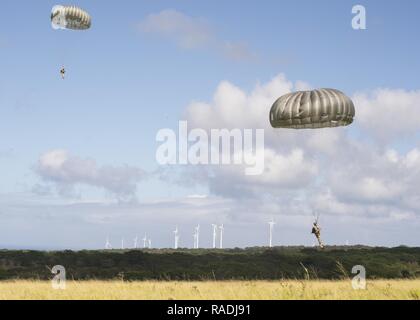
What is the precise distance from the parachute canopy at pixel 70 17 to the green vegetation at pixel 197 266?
2030 centimetres

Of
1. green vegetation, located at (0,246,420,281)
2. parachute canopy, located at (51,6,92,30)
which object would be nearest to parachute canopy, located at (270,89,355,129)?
green vegetation, located at (0,246,420,281)

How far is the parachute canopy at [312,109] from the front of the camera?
36.7 metres

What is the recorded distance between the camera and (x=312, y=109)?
120 ft

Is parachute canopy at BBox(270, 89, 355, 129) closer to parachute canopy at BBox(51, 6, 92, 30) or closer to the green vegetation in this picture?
the green vegetation

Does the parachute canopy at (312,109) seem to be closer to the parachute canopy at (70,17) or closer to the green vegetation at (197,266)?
the green vegetation at (197,266)

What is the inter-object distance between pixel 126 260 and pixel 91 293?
36.8 metres

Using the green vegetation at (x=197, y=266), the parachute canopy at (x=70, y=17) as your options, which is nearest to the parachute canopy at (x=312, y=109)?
the green vegetation at (x=197, y=266)

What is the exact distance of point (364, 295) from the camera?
1900cm

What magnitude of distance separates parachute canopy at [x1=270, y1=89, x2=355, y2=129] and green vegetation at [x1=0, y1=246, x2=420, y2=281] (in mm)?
12866

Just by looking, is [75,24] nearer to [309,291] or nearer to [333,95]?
[333,95]

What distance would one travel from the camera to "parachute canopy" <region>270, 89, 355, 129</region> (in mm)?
36688

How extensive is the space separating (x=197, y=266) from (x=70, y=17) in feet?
77.1
